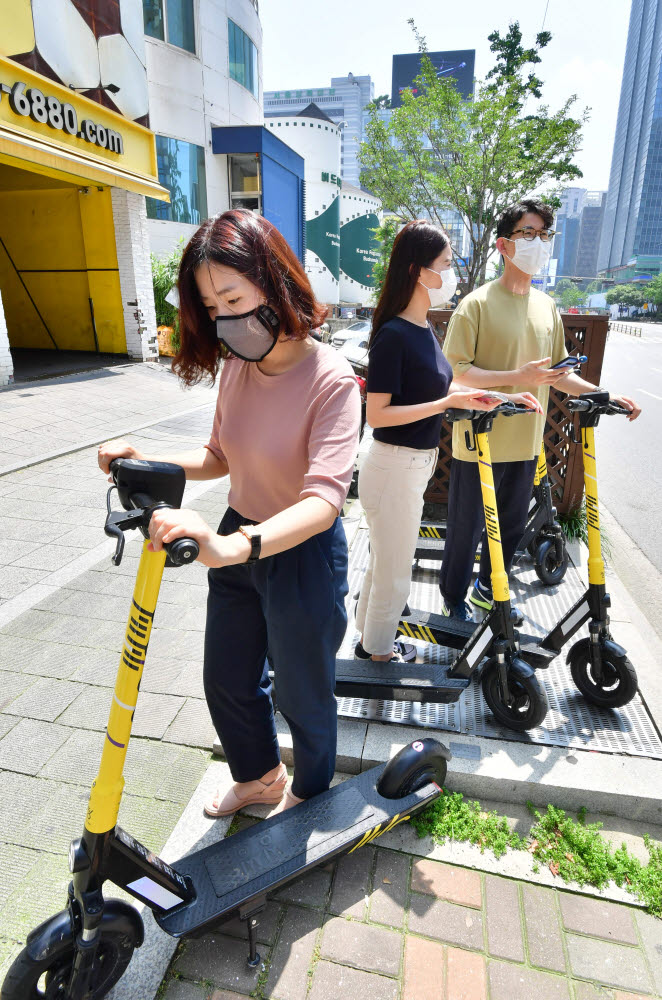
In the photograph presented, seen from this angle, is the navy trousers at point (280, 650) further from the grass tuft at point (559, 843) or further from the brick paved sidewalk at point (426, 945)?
the grass tuft at point (559, 843)

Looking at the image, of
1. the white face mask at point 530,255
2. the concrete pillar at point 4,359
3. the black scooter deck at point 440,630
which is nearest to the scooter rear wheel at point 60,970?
the black scooter deck at point 440,630

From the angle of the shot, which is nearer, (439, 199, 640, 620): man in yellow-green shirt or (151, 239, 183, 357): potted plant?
(439, 199, 640, 620): man in yellow-green shirt

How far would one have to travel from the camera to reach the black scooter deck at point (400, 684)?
253 centimetres

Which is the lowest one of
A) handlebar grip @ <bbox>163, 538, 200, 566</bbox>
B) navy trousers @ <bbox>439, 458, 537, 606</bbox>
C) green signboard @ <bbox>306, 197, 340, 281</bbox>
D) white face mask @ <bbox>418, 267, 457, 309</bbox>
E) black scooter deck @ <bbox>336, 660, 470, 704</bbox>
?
black scooter deck @ <bbox>336, 660, 470, 704</bbox>

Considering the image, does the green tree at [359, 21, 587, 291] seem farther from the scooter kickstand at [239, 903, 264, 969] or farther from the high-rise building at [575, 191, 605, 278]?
the high-rise building at [575, 191, 605, 278]

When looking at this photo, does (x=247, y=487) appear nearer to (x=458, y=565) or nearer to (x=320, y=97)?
(x=458, y=565)

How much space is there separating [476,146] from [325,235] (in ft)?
86.6

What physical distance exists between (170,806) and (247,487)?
128cm

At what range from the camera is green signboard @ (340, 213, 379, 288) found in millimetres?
43000

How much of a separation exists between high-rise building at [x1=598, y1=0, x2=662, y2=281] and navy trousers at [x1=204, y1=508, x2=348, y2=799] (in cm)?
13597

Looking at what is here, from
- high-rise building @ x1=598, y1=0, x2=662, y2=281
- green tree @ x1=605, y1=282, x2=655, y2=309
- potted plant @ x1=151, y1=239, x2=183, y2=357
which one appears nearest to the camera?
potted plant @ x1=151, y1=239, x2=183, y2=357

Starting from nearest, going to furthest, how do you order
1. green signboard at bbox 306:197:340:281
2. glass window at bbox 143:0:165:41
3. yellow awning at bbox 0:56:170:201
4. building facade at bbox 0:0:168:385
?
1. yellow awning at bbox 0:56:170:201
2. building facade at bbox 0:0:168:385
3. glass window at bbox 143:0:165:41
4. green signboard at bbox 306:197:340:281

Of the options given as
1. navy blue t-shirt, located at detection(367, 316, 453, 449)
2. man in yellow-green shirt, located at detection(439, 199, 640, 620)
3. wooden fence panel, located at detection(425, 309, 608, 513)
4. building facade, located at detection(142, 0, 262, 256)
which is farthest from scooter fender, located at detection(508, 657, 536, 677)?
building facade, located at detection(142, 0, 262, 256)

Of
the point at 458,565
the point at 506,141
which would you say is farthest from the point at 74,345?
the point at 458,565
